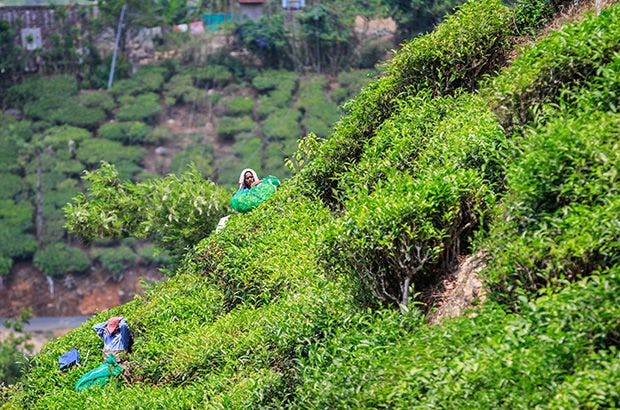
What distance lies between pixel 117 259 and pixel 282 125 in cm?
724

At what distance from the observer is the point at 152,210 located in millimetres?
15688

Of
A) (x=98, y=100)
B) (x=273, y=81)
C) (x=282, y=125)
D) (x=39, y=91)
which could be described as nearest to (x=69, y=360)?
(x=282, y=125)

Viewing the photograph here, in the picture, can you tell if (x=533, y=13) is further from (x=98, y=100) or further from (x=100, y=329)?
(x=98, y=100)

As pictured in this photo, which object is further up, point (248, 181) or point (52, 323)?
point (248, 181)

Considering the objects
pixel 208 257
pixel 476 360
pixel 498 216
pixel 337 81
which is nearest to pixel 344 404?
pixel 476 360

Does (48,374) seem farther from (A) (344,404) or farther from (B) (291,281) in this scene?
(A) (344,404)

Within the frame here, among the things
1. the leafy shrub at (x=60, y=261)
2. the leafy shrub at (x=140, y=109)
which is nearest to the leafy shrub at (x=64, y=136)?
the leafy shrub at (x=140, y=109)

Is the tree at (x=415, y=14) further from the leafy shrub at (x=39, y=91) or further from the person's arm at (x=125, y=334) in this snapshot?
the person's arm at (x=125, y=334)

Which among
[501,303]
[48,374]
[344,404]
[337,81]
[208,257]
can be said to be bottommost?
[337,81]

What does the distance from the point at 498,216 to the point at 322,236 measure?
1.48 meters

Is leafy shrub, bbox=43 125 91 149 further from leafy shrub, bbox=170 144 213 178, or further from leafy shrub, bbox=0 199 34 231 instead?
leafy shrub, bbox=170 144 213 178

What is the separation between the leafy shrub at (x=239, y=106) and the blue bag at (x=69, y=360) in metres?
28.1

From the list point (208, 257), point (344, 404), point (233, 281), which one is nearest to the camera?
point (344, 404)

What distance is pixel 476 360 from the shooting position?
22.8 ft
